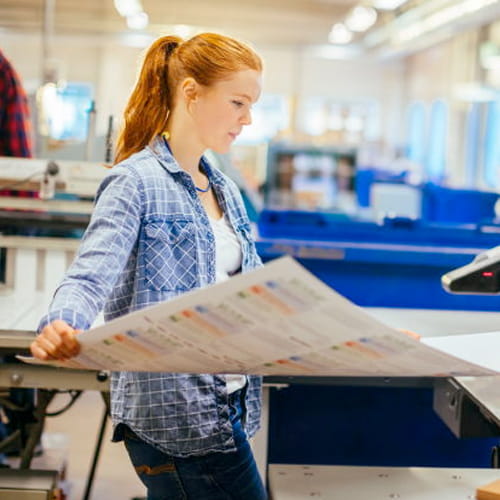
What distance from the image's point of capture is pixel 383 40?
14.7 meters

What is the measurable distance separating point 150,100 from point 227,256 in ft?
1.05

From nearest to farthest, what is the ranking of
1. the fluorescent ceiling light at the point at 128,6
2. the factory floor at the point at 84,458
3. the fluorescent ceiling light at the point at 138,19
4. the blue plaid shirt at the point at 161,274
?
the blue plaid shirt at the point at 161,274, the factory floor at the point at 84,458, the fluorescent ceiling light at the point at 128,6, the fluorescent ceiling light at the point at 138,19

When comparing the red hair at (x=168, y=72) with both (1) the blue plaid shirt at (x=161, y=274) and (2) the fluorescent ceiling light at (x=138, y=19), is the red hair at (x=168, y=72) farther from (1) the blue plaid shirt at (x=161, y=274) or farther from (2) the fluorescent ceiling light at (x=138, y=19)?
(2) the fluorescent ceiling light at (x=138, y=19)

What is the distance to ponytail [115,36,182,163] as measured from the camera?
1654mm

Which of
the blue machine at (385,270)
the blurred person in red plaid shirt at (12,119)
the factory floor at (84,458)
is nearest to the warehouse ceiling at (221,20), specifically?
the factory floor at (84,458)

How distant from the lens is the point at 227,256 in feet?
5.41

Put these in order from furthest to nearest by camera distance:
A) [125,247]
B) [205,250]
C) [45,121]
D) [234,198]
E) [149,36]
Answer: [149,36] < [45,121] < [234,198] < [205,250] < [125,247]

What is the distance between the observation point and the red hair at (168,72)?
1.59 metres

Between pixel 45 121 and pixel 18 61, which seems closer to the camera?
pixel 45 121

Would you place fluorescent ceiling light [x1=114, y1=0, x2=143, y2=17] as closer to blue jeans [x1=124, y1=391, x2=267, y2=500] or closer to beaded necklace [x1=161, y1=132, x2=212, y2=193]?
beaded necklace [x1=161, y1=132, x2=212, y2=193]

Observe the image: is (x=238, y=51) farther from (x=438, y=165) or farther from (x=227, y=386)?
(x=438, y=165)

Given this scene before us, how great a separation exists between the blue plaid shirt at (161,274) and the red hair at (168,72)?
56mm

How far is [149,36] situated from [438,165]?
18.5ft

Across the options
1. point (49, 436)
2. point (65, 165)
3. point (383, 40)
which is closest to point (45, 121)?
point (65, 165)
